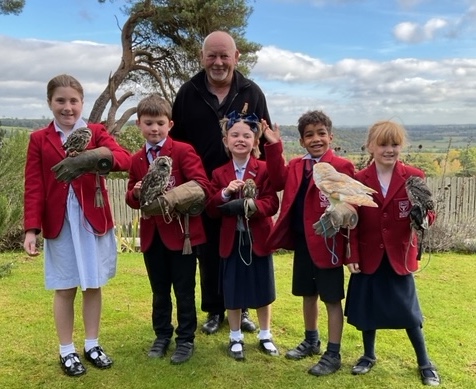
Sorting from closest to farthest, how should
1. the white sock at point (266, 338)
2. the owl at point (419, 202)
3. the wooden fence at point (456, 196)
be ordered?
1. the owl at point (419, 202)
2. the white sock at point (266, 338)
3. the wooden fence at point (456, 196)

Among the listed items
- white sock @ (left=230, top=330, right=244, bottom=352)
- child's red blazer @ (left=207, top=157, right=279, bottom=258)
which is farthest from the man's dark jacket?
white sock @ (left=230, top=330, right=244, bottom=352)

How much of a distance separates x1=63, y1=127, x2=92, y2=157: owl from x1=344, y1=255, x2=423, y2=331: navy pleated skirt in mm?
2159

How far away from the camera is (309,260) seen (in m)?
3.68

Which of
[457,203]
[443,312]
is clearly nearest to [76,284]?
[443,312]

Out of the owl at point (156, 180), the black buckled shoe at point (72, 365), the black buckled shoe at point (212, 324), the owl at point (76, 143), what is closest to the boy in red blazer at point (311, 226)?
the owl at point (156, 180)

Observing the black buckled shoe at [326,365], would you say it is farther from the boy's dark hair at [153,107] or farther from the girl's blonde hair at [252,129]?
the boy's dark hair at [153,107]

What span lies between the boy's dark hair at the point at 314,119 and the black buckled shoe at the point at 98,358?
7.51 ft

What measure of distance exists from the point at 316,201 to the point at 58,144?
1.89m

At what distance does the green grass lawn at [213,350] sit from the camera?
3.54m

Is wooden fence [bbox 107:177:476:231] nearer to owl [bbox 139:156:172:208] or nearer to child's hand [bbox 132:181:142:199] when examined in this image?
child's hand [bbox 132:181:142:199]

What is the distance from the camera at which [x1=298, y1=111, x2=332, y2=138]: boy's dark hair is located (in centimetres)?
356

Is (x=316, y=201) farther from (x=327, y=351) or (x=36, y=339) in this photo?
(x=36, y=339)

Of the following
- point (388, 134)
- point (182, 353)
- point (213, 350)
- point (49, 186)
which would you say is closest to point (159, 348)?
point (182, 353)

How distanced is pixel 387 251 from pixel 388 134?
0.81m
